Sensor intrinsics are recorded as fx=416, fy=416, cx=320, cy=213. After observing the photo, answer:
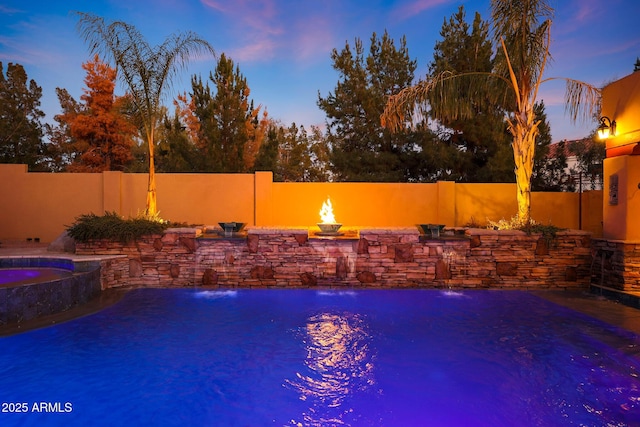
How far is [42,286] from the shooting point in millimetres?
6137

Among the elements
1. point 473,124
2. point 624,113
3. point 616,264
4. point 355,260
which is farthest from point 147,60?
point 473,124

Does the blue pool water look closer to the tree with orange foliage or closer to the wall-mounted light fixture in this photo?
the wall-mounted light fixture

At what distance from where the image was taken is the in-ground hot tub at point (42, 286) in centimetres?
581

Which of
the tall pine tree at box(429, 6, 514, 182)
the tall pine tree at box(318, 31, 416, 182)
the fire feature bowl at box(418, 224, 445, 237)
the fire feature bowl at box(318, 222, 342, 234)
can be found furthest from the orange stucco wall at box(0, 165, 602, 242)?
the fire feature bowl at box(418, 224, 445, 237)

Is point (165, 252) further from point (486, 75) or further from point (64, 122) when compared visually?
point (64, 122)

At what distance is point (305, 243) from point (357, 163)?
879cm

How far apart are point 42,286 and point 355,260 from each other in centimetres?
532

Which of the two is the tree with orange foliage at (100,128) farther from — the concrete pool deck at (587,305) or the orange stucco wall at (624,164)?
the orange stucco wall at (624,164)

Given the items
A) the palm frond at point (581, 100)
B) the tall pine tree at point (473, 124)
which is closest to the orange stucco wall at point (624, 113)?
the palm frond at point (581, 100)

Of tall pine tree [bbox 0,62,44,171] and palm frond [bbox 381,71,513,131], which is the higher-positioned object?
tall pine tree [bbox 0,62,44,171]

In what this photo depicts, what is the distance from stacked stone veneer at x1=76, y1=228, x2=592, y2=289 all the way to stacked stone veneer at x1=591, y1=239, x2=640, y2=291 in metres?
0.25

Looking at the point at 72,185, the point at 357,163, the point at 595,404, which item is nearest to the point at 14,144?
the point at 72,185

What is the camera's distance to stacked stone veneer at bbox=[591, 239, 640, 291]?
7180 millimetres

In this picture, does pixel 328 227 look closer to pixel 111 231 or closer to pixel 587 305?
pixel 111 231
